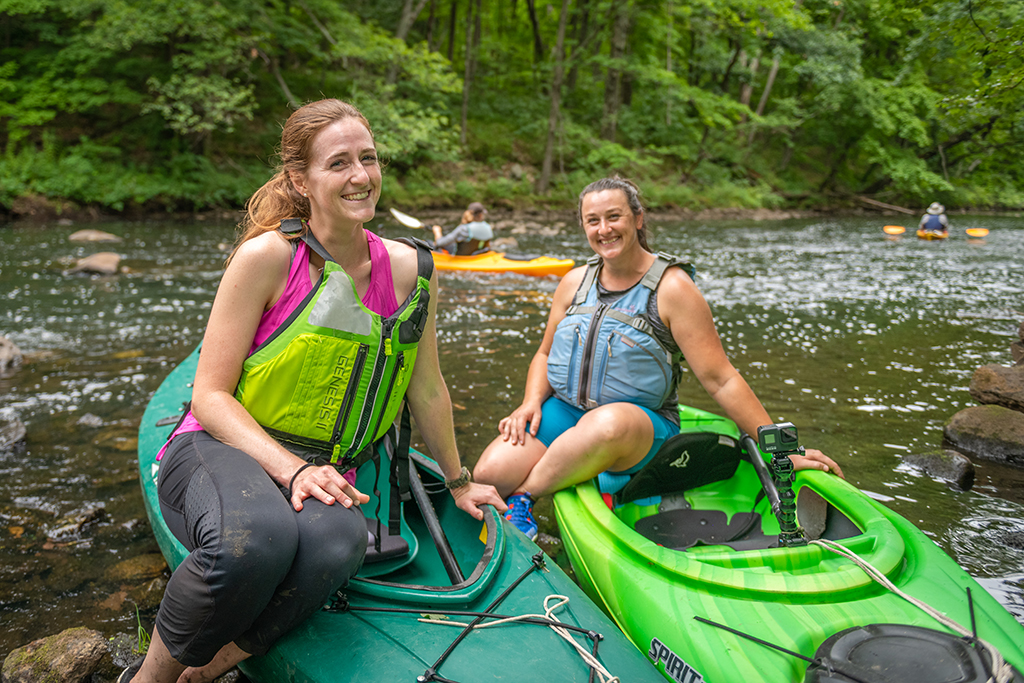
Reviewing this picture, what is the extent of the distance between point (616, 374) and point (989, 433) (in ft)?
7.99

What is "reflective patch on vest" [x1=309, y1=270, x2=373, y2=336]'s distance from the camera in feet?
5.48

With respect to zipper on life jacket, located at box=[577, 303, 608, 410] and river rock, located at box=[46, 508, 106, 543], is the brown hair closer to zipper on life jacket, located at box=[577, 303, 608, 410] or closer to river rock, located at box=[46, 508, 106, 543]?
zipper on life jacket, located at box=[577, 303, 608, 410]

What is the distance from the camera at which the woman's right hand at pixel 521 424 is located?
261 cm

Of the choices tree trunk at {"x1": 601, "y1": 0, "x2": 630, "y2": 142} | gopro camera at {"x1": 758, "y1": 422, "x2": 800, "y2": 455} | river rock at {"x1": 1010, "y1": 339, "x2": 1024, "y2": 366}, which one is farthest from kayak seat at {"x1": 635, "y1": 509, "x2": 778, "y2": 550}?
tree trunk at {"x1": 601, "y1": 0, "x2": 630, "y2": 142}

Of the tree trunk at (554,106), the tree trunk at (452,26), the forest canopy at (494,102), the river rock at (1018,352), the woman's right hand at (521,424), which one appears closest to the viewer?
the woman's right hand at (521,424)

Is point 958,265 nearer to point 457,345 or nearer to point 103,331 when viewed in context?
point 457,345

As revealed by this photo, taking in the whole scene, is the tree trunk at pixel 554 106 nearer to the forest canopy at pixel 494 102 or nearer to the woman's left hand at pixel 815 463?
the forest canopy at pixel 494 102

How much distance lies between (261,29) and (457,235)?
8.77m

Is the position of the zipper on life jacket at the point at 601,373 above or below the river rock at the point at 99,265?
above

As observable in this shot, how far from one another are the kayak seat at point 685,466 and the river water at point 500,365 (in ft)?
1.67

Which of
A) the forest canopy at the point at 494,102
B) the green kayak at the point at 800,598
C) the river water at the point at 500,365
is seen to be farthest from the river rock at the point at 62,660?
the forest canopy at the point at 494,102

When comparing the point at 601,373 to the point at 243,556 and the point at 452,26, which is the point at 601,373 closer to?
the point at 243,556

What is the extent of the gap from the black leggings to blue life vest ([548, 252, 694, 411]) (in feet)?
4.01

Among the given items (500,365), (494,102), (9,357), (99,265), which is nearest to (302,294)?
(500,365)
